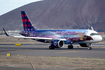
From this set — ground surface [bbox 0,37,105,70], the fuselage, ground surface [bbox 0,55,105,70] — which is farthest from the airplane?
ground surface [bbox 0,55,105,70]

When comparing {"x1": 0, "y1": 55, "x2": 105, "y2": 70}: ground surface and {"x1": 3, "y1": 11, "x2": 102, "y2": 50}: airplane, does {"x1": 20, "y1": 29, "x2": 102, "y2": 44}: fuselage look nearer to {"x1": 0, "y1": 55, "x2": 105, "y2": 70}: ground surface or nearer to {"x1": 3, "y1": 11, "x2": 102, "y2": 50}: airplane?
{"x1": 3, "y1": 11, "x2": 102, "y2": 50}: airplane

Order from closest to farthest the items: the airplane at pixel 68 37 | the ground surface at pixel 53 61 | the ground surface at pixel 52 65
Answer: the ground surface at pixel 52 65 → the ground surface at pixel 53 61 → the airplane at pixel 68 37

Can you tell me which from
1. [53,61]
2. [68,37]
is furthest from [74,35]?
[53,61]

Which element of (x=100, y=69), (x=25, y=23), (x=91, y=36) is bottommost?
(x=100, y=69)

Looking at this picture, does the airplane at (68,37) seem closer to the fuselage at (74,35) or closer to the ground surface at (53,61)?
the fuselage at (74,35)

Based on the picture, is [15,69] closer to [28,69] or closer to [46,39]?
[28,69]

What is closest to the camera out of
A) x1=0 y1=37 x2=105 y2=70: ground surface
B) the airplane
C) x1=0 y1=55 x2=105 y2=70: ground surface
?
x1=0 y1=55 x2=105 y2=70: ground surface

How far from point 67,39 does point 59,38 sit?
64.9 inches

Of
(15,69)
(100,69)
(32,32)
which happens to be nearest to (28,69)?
(15,69)

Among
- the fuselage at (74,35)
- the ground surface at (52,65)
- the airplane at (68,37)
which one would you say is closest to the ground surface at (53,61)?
the ground surface at (52,65)

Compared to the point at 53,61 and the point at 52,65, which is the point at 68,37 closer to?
the point at 53,61

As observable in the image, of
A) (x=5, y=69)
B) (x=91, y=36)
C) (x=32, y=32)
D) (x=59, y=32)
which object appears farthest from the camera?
(x=32, y=32)

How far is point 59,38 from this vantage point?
46000mm

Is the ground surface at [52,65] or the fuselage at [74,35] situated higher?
the fuselage at [74,35]
